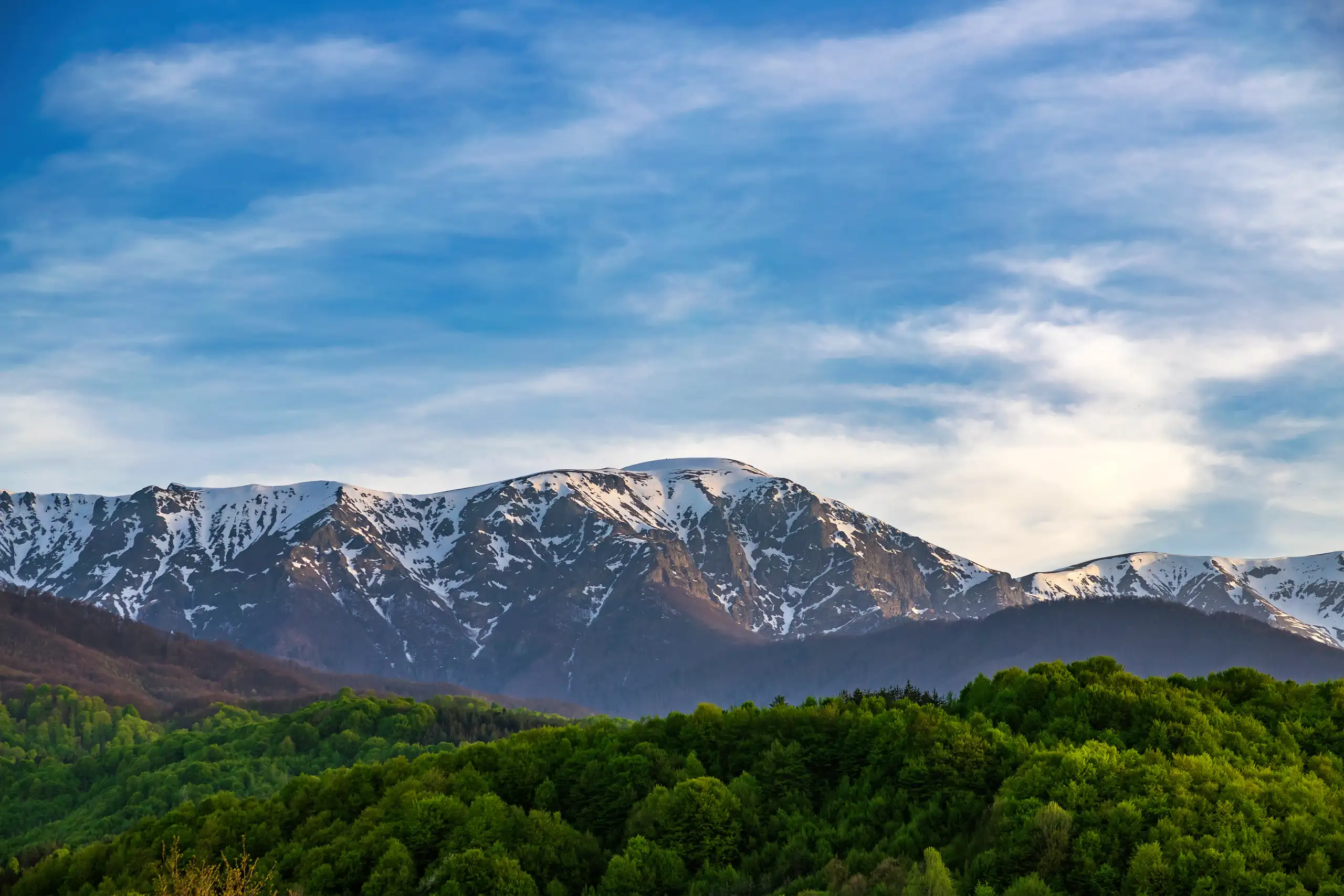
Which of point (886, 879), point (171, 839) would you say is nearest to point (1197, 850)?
point (886, 879)

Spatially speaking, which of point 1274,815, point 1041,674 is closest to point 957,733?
point 1041,674

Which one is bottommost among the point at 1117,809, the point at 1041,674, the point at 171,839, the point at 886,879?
the point at 171,839

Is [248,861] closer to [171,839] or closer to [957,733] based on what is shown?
[171,839]

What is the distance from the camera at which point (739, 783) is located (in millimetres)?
90625

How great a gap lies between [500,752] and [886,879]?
38.6 metres

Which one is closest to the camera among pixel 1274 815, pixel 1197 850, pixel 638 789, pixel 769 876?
pixel 1197 850

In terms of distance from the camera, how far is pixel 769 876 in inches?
3233

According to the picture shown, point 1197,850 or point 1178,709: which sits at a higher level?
point 1178,709

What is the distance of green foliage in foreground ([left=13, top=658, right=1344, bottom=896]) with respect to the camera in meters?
71.4

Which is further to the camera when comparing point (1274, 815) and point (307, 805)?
point (307, 805)

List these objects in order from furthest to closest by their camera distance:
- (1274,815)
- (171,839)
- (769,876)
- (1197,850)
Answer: (171,839), (769,876), (1274,815), (1197,850)

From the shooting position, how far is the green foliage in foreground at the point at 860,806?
7144 cm

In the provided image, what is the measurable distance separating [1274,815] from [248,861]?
64483 millimetres

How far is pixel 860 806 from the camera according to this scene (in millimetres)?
86938
